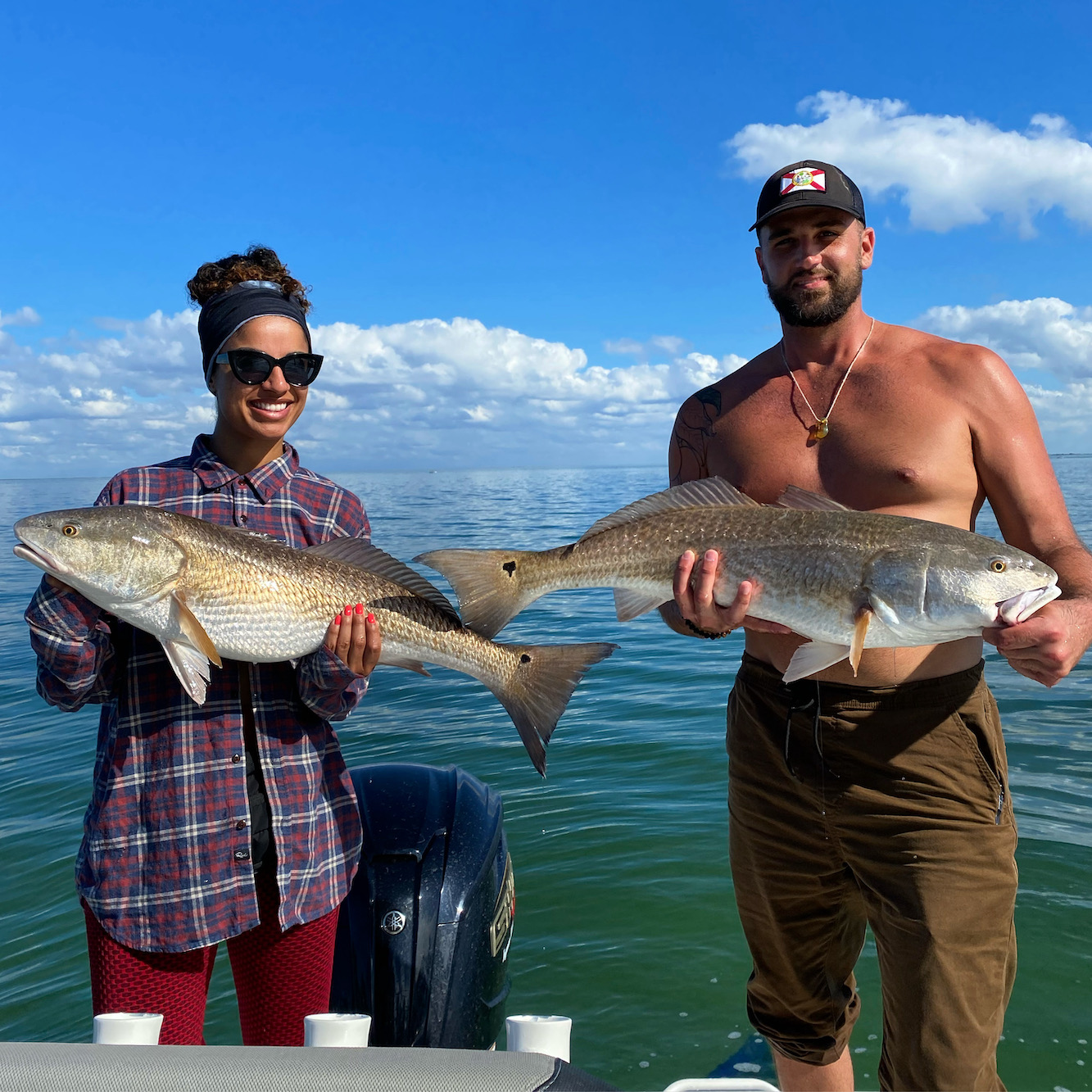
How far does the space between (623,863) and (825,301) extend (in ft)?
14.5

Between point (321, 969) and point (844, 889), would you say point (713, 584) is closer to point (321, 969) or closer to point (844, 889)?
point (844, 889)

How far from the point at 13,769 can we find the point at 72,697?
23.8 feet

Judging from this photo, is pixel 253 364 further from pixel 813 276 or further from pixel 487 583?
pixel 813 276

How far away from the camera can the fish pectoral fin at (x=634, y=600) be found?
3.43 m

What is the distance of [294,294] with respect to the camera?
3350 mm

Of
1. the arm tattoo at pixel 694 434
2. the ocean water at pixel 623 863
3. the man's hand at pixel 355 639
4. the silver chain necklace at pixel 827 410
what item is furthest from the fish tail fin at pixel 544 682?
the ocean water at pixel 623 863

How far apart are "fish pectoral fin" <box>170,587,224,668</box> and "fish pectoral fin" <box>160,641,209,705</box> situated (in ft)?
0.08

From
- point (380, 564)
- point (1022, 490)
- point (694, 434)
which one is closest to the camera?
point (1022, 490)

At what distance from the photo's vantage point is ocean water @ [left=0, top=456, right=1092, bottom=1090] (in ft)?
15.3

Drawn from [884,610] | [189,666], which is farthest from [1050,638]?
[189,666]

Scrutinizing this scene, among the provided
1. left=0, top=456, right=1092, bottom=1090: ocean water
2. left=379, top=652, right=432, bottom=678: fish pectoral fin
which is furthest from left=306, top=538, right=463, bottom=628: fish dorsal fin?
left=0, top=456, right=1092, bottom=1090: ocean water

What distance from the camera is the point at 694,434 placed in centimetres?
388

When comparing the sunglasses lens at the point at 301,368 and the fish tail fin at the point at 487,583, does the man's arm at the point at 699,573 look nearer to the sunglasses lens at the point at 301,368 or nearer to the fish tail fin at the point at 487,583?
the fish tail fin at the point at 487,583

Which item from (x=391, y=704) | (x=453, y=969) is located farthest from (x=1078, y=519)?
(x=453, y=969)
